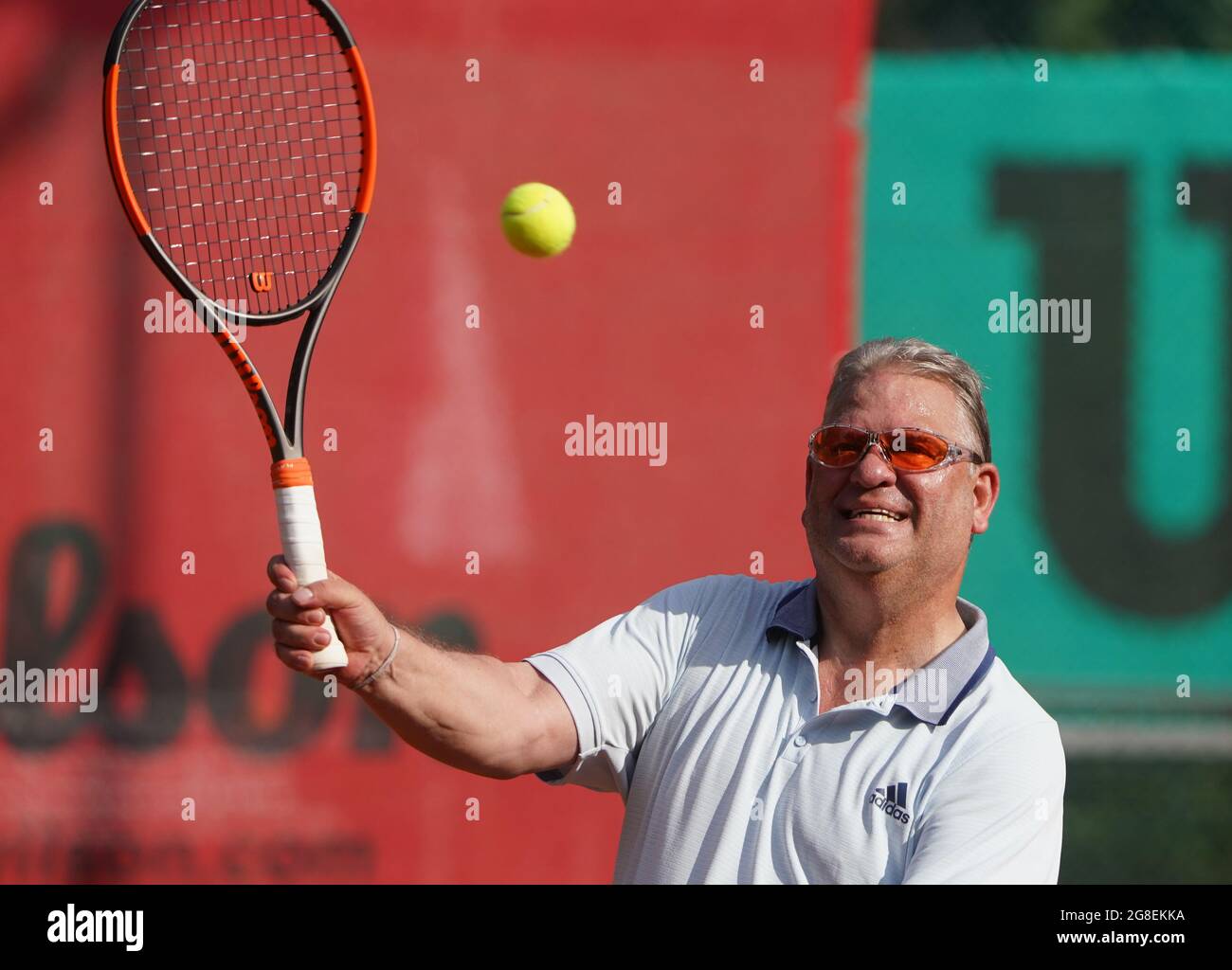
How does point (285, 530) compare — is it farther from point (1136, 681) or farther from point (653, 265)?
point (1136, 681)

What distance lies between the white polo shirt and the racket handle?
1.55 ft

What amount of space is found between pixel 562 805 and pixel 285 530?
245 centimetres

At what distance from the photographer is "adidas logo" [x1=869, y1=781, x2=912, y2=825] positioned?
2.31 m

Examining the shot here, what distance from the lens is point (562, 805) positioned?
4473mm

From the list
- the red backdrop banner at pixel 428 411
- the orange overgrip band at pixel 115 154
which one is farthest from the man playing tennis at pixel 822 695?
the red backdrop banner at pixel 428 411

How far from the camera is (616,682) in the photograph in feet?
8.32

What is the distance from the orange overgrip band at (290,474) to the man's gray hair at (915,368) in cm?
98

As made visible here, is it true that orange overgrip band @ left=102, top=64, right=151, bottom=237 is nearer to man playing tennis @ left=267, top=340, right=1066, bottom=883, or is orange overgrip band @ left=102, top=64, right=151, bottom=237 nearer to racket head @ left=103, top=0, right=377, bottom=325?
man playing tennis @ left=267, top=340, right=1066, bottom=883

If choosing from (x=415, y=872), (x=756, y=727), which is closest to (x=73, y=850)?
(x=415, y=872)

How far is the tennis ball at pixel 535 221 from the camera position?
361cm

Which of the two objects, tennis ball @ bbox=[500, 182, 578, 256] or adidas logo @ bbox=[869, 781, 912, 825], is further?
tennis ball @ bbox=[500, 182, 578, 256]

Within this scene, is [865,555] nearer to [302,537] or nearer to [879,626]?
[879,626]

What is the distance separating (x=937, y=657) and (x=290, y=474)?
1142mm

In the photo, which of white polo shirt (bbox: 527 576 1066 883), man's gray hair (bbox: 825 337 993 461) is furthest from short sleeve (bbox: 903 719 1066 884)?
man's gray hair (bbox: 825 337 993 461)
